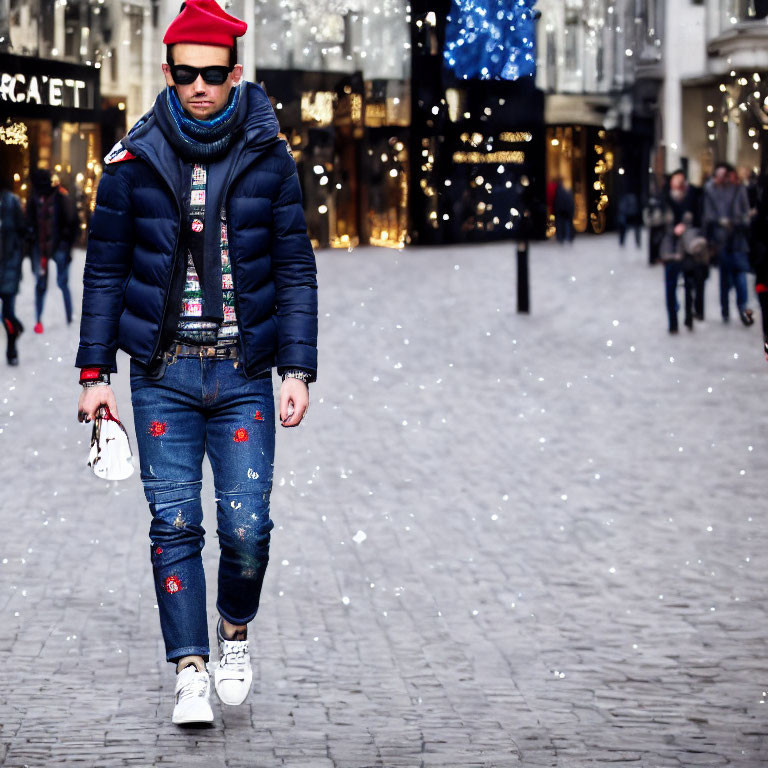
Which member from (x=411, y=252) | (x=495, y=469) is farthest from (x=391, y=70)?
(x=495, y=469)

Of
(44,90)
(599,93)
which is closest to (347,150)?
(599,93)

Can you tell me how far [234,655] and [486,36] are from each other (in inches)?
1648

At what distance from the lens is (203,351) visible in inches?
186

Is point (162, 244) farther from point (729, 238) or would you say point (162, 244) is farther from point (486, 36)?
point (486, 36)

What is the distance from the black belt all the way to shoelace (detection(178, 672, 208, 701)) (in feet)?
2.74

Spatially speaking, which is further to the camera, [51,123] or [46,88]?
[51,123]

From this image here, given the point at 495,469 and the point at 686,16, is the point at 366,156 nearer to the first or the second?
the point at 686,16

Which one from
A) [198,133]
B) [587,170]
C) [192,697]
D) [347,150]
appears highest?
[347,150]

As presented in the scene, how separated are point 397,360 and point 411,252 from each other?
2510cm

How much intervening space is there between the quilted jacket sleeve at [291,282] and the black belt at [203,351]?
0.15 metres

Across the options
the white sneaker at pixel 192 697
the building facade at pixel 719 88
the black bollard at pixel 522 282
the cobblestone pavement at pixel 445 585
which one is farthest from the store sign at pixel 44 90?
the white sneaker at pixel 192 697

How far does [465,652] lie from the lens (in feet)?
18.7

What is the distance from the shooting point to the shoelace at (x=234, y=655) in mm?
4965

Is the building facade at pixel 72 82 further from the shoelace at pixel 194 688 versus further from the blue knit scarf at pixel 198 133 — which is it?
the shoelace at pixel 194 688
